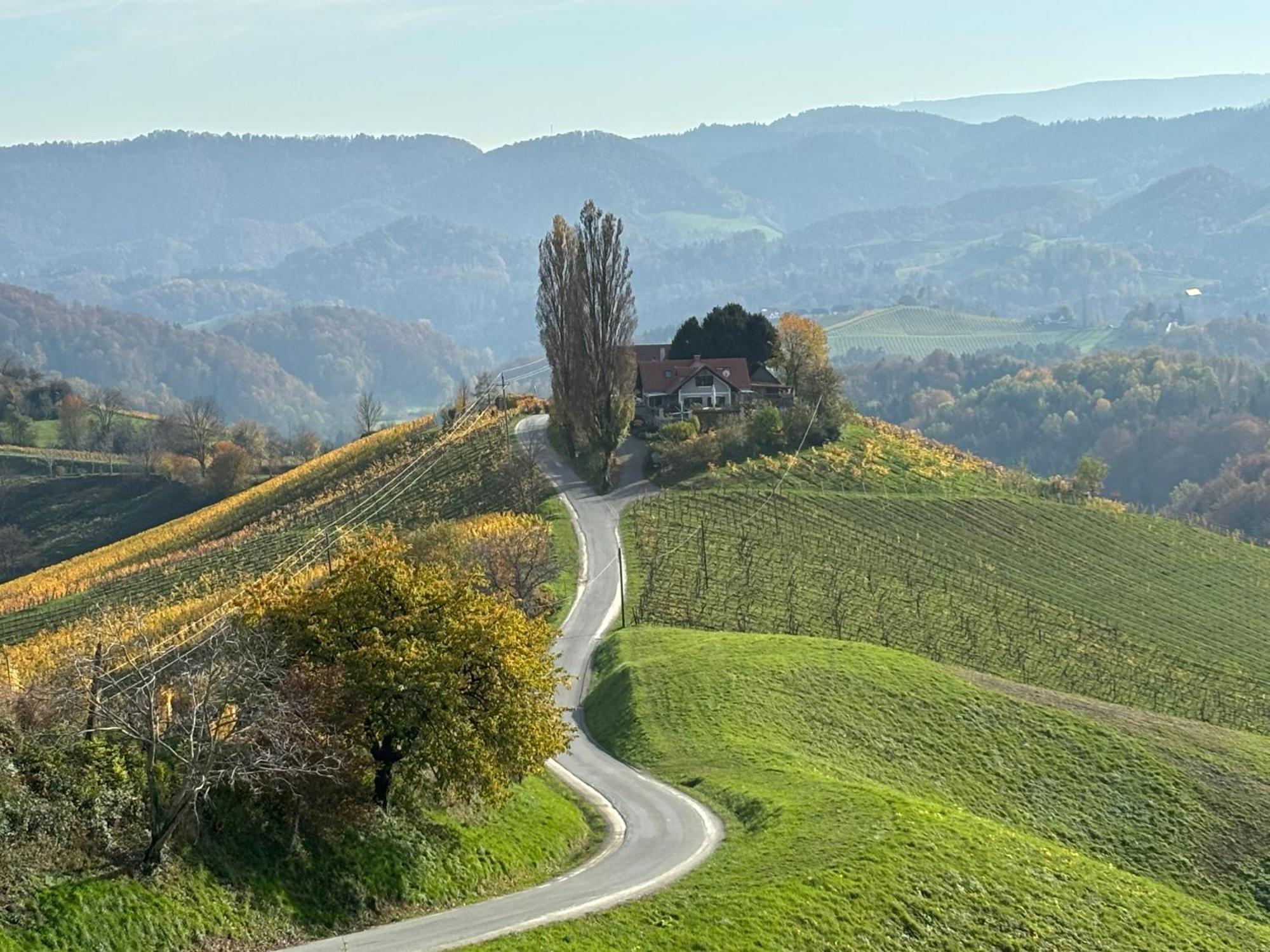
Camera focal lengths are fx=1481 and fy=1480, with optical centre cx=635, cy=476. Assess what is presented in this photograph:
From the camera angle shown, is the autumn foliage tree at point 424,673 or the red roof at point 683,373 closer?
the autumn foliage tree at point 424,673

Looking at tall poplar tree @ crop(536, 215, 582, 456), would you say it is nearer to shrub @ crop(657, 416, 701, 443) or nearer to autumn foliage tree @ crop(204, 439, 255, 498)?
shrub @ crop(657, 416, 701, 443)

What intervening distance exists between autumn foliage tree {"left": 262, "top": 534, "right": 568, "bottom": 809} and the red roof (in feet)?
234

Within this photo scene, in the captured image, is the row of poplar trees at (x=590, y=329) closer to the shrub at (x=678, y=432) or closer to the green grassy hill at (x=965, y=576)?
the shrub at (x=678, y=432)

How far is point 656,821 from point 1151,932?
12.3 m

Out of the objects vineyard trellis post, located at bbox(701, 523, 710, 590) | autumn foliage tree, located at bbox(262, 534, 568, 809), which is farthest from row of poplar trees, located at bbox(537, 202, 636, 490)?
autumn foliage tree, located at bbox(262, 534, 568, 809)

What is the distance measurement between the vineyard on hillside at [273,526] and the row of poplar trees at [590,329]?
5329 mm

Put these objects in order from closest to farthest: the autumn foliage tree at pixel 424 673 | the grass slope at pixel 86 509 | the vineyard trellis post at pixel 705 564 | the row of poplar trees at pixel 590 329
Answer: the autumn foliage tree at pixel 424 673
the vineyard trellis post at pixel 705 564
the row of poplar trees at pixel 590 329
the grass slope at pixel 86 509

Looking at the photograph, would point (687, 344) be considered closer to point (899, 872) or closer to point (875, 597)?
point (875, 597)

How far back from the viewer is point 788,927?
29078 mm

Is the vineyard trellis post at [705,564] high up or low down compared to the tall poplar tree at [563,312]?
down

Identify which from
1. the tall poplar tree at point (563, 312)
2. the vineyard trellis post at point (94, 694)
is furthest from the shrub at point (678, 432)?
the vineyard trellis post at point (94, 694)

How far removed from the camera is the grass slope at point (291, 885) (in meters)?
23.5

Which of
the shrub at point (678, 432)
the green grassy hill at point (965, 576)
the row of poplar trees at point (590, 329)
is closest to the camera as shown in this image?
the green grassy hill at point (965, 576)

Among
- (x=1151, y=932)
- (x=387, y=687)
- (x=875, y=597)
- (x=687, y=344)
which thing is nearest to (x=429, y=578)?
(x=387, y=687)
